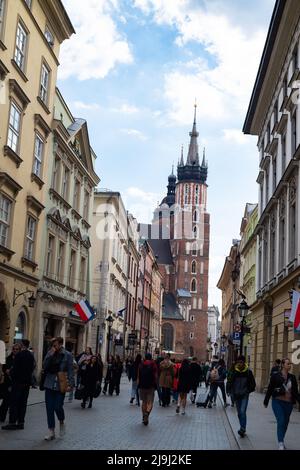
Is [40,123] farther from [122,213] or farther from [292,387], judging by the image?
[122,213]

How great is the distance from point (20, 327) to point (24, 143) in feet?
23.2

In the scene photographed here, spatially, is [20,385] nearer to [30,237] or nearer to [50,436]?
[50,436]

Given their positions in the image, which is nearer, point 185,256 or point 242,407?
point 242,407

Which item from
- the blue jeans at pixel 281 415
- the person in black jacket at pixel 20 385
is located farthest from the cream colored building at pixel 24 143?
the blue jeans at pixel 281 415

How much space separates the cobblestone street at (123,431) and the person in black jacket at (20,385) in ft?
1.02

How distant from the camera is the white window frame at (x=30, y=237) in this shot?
83.1 ft

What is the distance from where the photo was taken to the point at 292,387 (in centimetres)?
1194

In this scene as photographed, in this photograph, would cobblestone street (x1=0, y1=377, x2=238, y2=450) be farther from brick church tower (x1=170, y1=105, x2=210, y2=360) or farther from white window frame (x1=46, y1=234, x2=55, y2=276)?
brick church tower (x1=170, y1=105, x2=210, y2=360)

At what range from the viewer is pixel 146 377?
635 inches

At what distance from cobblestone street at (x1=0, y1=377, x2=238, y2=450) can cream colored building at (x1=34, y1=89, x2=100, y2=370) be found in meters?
8.95

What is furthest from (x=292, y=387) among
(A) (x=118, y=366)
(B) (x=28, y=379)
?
(A) (x=118, y=366)

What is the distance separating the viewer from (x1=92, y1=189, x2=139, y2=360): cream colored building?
43.7 m

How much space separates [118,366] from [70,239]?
8.80 meters

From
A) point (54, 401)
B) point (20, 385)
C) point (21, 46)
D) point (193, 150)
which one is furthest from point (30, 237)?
point (193, 150)
